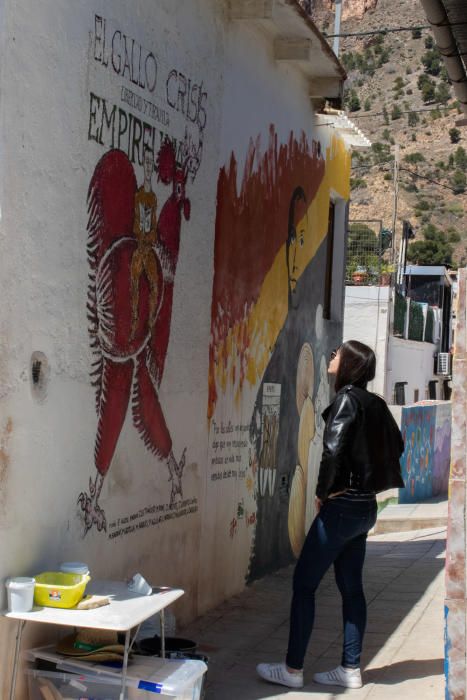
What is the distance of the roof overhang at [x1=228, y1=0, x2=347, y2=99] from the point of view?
23.5 feet

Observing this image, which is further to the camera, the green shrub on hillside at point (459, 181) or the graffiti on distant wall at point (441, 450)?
the green shrub on hillside at point (459, 181)

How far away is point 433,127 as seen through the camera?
74.2 metres

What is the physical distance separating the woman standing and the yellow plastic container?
157cm

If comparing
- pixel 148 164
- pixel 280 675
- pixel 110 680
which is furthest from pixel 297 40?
pixel 110 680

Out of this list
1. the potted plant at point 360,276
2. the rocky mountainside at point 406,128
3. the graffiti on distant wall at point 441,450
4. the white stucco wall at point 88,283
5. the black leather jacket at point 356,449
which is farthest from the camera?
the rocky mountainside at point 406,128

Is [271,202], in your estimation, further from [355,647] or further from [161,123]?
[355,647]

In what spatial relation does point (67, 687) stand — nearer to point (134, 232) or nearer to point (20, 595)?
point (20, 595)

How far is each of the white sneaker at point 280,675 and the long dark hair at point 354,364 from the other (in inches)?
62.1

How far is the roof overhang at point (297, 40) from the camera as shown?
715cm

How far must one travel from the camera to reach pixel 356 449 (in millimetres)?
5383

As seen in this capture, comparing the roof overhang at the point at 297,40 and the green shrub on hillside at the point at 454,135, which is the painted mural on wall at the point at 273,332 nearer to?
the roof overhang at the point at 297,40

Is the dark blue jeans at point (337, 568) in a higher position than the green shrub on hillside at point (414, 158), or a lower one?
lower

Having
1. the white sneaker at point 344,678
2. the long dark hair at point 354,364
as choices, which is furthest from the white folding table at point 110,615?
the long dark hair at point 354,364

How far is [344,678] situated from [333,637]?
1.25 metres
